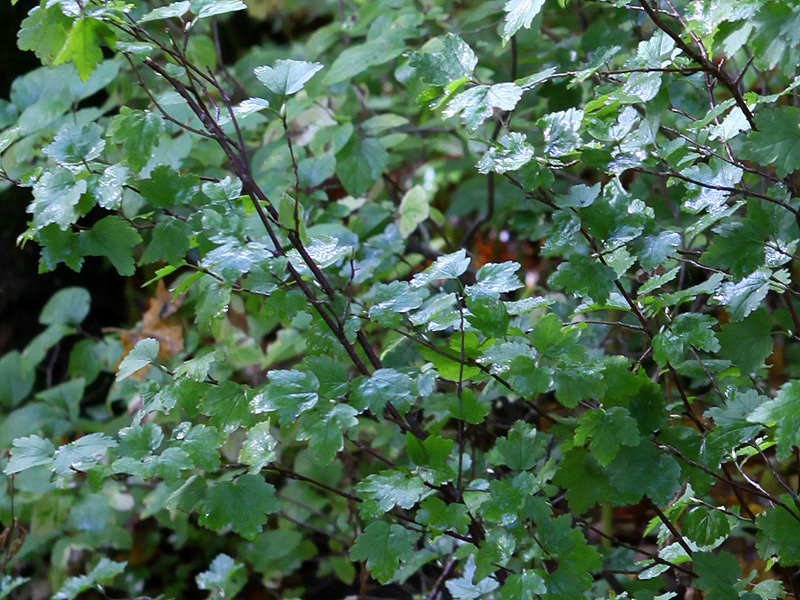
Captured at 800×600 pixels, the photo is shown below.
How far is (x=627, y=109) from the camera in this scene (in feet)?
2.75

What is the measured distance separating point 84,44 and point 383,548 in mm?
598

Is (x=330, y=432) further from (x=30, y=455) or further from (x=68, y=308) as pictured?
(x=68, y=308)

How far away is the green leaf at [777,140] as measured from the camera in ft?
2.41

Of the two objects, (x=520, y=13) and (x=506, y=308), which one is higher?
(x=520, y=13)

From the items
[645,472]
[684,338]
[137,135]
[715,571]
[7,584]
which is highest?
[137,135]

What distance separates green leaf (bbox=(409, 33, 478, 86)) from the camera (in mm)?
829

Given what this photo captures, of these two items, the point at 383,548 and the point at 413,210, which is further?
the point at 413,210

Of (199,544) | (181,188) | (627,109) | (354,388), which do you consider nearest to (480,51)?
(627,109)

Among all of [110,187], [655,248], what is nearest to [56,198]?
[110,187]

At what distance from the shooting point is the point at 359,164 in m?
1.41

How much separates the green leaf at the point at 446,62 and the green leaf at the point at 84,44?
1.07 ft

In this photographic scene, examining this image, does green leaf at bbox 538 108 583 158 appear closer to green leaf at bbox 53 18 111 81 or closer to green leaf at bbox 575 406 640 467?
green leaf at bbox 575 406 640 467

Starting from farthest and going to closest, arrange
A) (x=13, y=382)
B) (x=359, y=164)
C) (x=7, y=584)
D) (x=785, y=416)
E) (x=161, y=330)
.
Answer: (x=13, y=382) < (x=161, y=330) < (x=359, y=164) < (x=7, y=584) < (x=785, y=416)

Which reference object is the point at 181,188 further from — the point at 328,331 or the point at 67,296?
the point at 67,296
